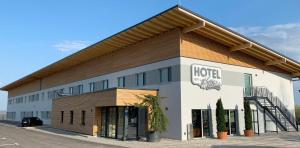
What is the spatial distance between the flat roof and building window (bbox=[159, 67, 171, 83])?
3.00m

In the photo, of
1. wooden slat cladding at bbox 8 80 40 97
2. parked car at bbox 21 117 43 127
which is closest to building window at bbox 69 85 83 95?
parked car at bbox 21 117 43 127

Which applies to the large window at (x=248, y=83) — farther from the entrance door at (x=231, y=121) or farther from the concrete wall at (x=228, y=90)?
the entrance door at (x=231, y=121)

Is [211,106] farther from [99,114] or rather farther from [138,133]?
[99,114]

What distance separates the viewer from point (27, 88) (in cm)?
5959

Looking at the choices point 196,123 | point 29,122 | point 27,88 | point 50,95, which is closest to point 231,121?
point 196,123

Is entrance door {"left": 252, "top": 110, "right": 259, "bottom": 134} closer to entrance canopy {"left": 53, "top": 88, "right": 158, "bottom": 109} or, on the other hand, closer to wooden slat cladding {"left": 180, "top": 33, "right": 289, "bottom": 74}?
wooden slat cladding {"left": 180, "top": 33, "right": 289, "bottom": 74}

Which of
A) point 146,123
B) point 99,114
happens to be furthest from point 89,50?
point 146,123

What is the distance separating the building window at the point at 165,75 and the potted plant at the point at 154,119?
8.35 ft

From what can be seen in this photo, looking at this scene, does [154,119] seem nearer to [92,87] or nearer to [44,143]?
[44,143]

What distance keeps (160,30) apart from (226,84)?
711 cm

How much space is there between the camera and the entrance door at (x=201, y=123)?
22641 mm

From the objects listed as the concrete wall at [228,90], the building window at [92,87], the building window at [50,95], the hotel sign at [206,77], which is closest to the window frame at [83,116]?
the building window at [92,87]

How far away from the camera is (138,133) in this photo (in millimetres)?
22188

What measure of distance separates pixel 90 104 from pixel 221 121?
10576 millimetres
